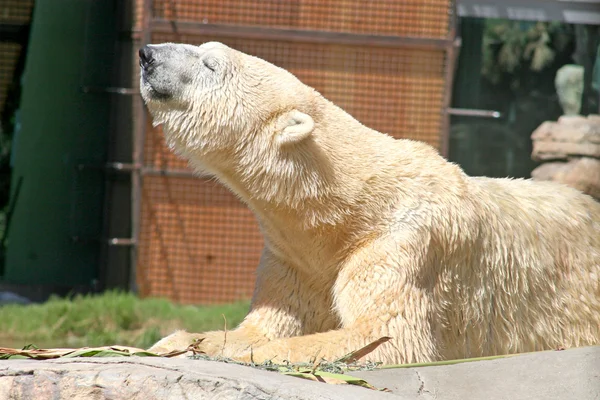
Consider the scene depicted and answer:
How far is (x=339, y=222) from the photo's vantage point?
128 inches

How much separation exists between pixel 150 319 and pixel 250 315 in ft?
11.1

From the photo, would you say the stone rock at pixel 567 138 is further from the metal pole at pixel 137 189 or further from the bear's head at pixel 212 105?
the bear's head at pixel 212 105

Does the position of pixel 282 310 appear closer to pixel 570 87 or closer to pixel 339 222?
pixel 339 222

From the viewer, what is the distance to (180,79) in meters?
3.24

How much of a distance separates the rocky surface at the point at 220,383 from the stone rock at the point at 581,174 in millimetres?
4067

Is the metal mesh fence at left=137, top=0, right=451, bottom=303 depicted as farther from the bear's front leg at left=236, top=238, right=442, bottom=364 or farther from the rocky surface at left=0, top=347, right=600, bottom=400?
the rocky surface at left=0, top=347, right=600, bottom=400

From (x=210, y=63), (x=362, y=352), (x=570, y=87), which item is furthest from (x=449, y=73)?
(x=362, y=352)

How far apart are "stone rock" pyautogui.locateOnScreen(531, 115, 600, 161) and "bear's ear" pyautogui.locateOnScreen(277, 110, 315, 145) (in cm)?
403

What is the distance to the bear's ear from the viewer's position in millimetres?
3195

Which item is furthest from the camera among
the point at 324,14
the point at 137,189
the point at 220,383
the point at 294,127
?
the point at 137,189

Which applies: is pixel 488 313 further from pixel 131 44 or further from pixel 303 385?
pixel 131 44

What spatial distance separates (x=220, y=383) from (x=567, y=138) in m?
5.29

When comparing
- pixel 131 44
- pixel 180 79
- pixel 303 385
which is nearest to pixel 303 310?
pixel 180 79

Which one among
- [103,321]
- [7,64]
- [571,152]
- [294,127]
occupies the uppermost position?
[7,64]
